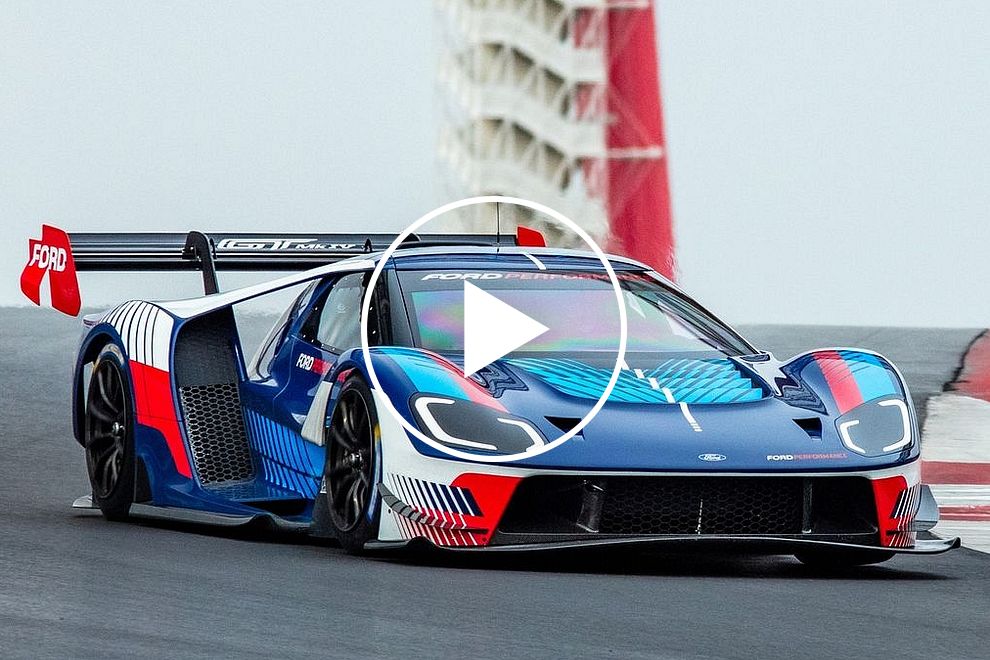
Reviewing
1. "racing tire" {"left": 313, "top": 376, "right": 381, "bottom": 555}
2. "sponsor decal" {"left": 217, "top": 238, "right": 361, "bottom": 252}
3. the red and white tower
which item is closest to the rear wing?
"sponsor decal" {"left": 217, "top": 238, "right": 361, "bottom": 252}

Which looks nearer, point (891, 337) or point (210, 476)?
point (210, 476)

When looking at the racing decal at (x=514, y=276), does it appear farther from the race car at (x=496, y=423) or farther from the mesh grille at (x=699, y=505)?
the mesh grille at (x=699, y=505)

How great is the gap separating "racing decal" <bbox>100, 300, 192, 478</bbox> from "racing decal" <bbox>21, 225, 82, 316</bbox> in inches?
29.4

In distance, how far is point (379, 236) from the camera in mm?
8930

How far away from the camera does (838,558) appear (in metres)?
6.54

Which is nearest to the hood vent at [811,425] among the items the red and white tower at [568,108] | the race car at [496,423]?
the race car at [496,423]

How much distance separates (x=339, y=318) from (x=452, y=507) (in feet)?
4.63

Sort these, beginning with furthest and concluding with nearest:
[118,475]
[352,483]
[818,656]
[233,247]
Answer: [233,247]
[118,475]
[352,483]
[818,656]

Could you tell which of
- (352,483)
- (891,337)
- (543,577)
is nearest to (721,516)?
(543,577)

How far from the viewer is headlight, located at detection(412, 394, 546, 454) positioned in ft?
19.3

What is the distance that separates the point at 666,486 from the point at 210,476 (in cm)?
221

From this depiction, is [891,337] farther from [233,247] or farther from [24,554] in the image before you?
[24,554]

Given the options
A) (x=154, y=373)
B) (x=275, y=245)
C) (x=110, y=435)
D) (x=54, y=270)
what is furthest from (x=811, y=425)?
(x=54, y=270)

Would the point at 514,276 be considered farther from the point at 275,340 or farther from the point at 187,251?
the point at 187,251
